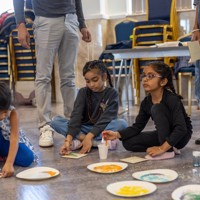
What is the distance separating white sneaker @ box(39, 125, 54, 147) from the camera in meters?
2.39

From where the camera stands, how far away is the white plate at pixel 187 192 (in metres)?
1.40

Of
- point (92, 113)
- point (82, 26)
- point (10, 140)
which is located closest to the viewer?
point (10, 140)

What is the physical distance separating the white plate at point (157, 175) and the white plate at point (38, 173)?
14.0 inches

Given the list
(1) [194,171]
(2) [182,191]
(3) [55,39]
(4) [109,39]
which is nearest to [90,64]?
(3) [55,39]

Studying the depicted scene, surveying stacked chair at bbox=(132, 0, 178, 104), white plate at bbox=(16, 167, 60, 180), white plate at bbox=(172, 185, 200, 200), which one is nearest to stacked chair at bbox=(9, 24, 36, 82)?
stacked chair at bbox=(132, 0, 178, 104)

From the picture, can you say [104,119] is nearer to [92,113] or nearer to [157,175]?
[92,113]

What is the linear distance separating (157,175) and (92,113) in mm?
781

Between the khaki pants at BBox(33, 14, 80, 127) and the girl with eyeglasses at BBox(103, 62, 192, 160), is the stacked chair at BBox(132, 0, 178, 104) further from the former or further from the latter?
the girl with eyeglasses at BBox(103, 62, 192, 160)

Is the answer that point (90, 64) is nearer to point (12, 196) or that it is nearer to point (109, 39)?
point (12, 196)

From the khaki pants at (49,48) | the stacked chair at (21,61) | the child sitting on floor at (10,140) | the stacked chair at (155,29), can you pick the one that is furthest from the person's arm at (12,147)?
the stacked chair at (21,61)

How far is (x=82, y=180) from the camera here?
66.5 inches

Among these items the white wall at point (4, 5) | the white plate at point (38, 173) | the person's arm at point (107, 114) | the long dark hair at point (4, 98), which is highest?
the white wall at point (4, 5)

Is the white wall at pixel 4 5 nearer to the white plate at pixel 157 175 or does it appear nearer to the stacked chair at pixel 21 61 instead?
the stacked chair at pixel 21 61

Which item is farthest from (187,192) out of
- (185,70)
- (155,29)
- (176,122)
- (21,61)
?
(21,61)
